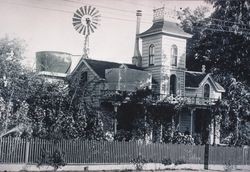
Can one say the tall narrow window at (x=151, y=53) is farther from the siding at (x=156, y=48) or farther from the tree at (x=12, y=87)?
the tree at (x=12, y=87)

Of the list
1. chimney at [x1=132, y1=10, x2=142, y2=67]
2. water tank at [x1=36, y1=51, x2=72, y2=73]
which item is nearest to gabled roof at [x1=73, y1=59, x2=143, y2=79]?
water tank at [x1=36, y1=51, x2=72, y2=73]

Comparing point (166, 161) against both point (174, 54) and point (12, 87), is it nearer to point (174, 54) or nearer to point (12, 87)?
point (12, 87)

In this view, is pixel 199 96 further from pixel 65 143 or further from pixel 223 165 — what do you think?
pixel 65 143

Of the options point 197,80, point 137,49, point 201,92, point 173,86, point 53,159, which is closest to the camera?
point 53,159

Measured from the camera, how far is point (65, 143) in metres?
21.4

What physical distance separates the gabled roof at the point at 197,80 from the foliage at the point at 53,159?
1910 centimetres

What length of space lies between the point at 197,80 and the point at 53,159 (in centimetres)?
2140

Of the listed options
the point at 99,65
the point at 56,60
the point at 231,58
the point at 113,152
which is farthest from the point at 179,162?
the point at 231,58

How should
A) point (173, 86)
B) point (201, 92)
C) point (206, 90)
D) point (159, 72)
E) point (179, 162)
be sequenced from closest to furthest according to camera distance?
point (179, 162) < point (159, 72) < point (173, 86) < point (201, 92) < point (206, 90)

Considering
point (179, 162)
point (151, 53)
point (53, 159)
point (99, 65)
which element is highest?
point (151, 53)

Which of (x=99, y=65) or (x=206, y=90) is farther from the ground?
(x=99, y=65)

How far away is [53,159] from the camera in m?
20.7

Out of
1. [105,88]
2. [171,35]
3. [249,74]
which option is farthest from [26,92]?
[249,74]

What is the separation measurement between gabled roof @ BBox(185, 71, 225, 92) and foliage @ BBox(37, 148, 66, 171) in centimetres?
1910
